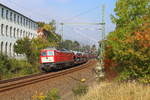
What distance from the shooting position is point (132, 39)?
45.3 ft

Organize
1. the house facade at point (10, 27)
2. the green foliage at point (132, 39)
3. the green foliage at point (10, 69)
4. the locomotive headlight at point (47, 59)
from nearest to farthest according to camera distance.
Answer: the green foliage at point (132, 39) < the green foliage at point (10, 69) < the locomotive headlight at point (47, 59) < the house facade at point (10, 27)

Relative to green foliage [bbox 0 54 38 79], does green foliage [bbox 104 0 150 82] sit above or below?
above

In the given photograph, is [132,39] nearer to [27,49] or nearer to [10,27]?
[27,49]

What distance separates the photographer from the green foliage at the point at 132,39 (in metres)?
13.7

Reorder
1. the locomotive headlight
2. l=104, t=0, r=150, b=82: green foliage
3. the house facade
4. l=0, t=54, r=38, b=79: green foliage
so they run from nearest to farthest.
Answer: l=104, t=0, r=150, b=82: green foliage
l=0, t=54, r=38, b=79: green foliage
the locomotive headlight
the house facade

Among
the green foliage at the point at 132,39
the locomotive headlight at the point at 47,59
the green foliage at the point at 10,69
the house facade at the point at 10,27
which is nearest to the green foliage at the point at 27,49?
the house facade at the point at 10,27

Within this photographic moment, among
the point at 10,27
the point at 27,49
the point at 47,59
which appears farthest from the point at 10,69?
the point at 10,27

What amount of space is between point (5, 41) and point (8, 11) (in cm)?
716

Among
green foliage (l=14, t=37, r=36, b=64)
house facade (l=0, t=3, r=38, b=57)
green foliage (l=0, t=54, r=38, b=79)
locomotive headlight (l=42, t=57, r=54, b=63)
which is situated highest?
house facade (l=0, t=3, r=38, b=57)

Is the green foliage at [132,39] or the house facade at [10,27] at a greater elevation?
the house facade at [10,27]

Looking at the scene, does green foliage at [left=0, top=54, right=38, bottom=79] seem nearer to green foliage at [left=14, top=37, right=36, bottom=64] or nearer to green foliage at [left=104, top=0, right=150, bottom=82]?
green foliage at [left=14, top=37, right=36, bottom=64]

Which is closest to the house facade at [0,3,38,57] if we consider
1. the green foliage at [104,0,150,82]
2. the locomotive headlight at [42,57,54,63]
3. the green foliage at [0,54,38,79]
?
the green foliage at [0,54,38,79]

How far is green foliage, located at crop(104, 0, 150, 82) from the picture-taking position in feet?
45.0

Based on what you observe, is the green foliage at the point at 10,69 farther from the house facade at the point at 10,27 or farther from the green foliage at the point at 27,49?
the house facade at the point at 10,27
